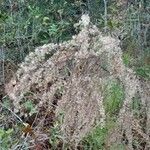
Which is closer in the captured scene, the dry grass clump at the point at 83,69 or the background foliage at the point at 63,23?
the dry grass clump at the point at 83,69

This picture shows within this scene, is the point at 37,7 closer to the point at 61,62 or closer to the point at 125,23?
the point at 125,23

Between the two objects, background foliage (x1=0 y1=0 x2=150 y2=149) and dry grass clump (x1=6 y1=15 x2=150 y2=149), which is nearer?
dry grass clump (x1=6 y1=15 x2=150 y2=149)

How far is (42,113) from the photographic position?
3268 millimetres

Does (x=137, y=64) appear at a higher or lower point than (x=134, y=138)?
higher

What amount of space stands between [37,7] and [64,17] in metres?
0.28

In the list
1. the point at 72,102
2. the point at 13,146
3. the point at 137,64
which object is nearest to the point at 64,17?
the point at 137,64

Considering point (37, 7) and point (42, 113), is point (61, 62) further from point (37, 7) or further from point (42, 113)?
point (37, 7)

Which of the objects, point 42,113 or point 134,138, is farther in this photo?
point 42,113

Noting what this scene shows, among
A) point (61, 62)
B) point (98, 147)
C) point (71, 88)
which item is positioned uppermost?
point (61, 62)

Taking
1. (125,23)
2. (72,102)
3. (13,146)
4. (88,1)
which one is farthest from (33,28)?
(72,102)

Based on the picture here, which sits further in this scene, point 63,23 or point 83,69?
point 63,23

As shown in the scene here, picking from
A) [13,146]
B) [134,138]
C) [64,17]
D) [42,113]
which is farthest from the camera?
[64,17]

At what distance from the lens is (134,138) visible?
2746 mm

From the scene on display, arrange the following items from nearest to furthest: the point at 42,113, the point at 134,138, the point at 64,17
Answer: the point at 134,138, the point at 42,113, the point at 64,17
